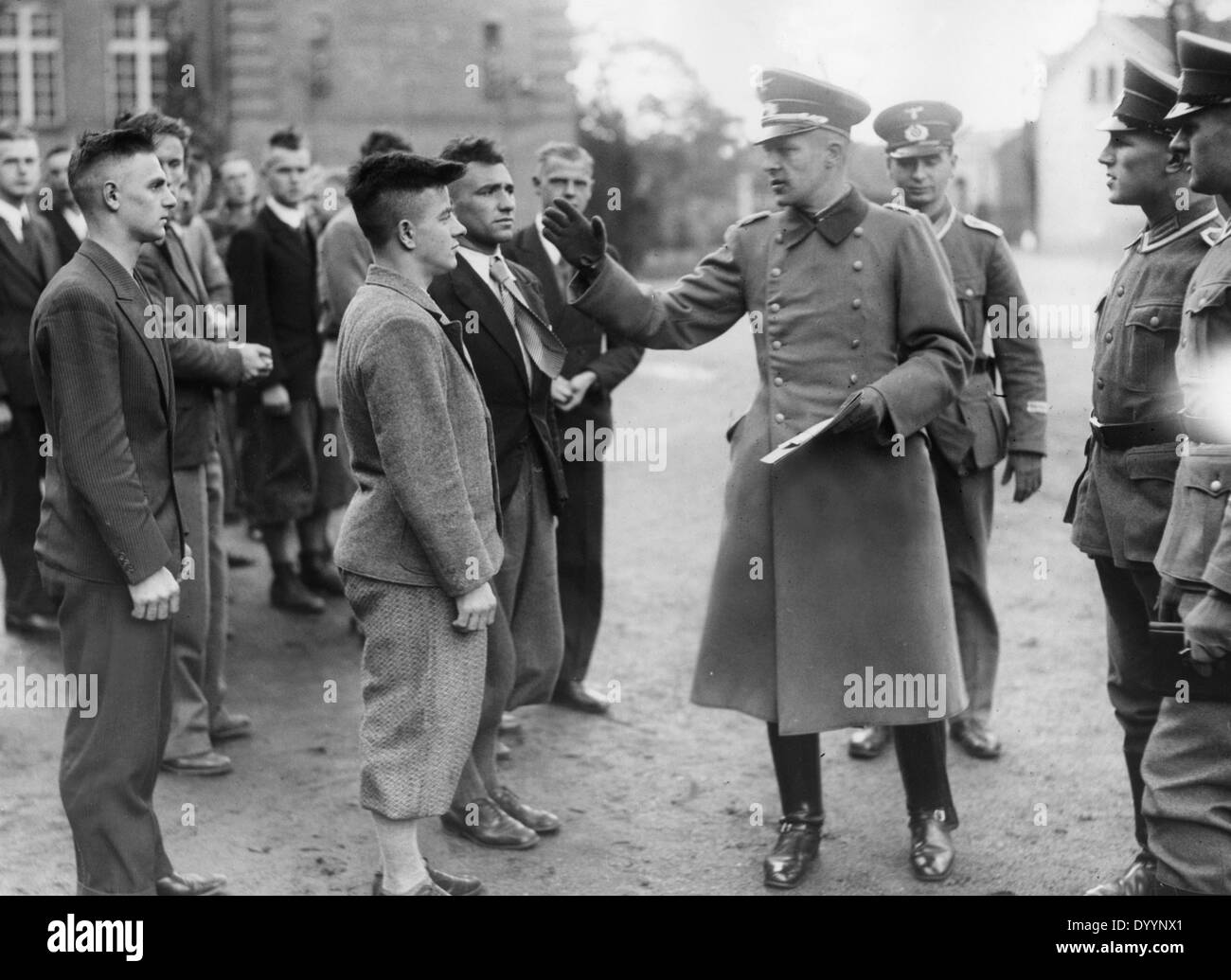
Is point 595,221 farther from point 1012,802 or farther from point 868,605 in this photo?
Result: point 1012,802

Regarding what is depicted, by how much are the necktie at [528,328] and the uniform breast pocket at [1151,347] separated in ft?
6.13

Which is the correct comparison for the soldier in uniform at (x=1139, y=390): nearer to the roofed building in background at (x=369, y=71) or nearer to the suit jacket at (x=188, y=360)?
the suit jacket at (x=188, y=360)

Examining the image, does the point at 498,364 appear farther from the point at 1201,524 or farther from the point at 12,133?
the point at 12,133

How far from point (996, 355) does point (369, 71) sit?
17.2 metres

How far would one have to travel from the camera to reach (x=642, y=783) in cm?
592

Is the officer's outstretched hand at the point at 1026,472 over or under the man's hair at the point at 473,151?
under

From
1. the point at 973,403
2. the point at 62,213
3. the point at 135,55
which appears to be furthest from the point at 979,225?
the point at 135,55

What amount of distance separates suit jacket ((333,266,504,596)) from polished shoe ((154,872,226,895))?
1.06 metres

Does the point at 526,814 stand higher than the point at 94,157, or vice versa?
the point at 94,157

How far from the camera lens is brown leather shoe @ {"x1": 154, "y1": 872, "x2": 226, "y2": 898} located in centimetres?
467

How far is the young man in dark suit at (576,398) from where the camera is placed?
6727 millimetres

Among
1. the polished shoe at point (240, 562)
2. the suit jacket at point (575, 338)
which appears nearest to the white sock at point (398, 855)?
the suit jacket at point (575, 338)
